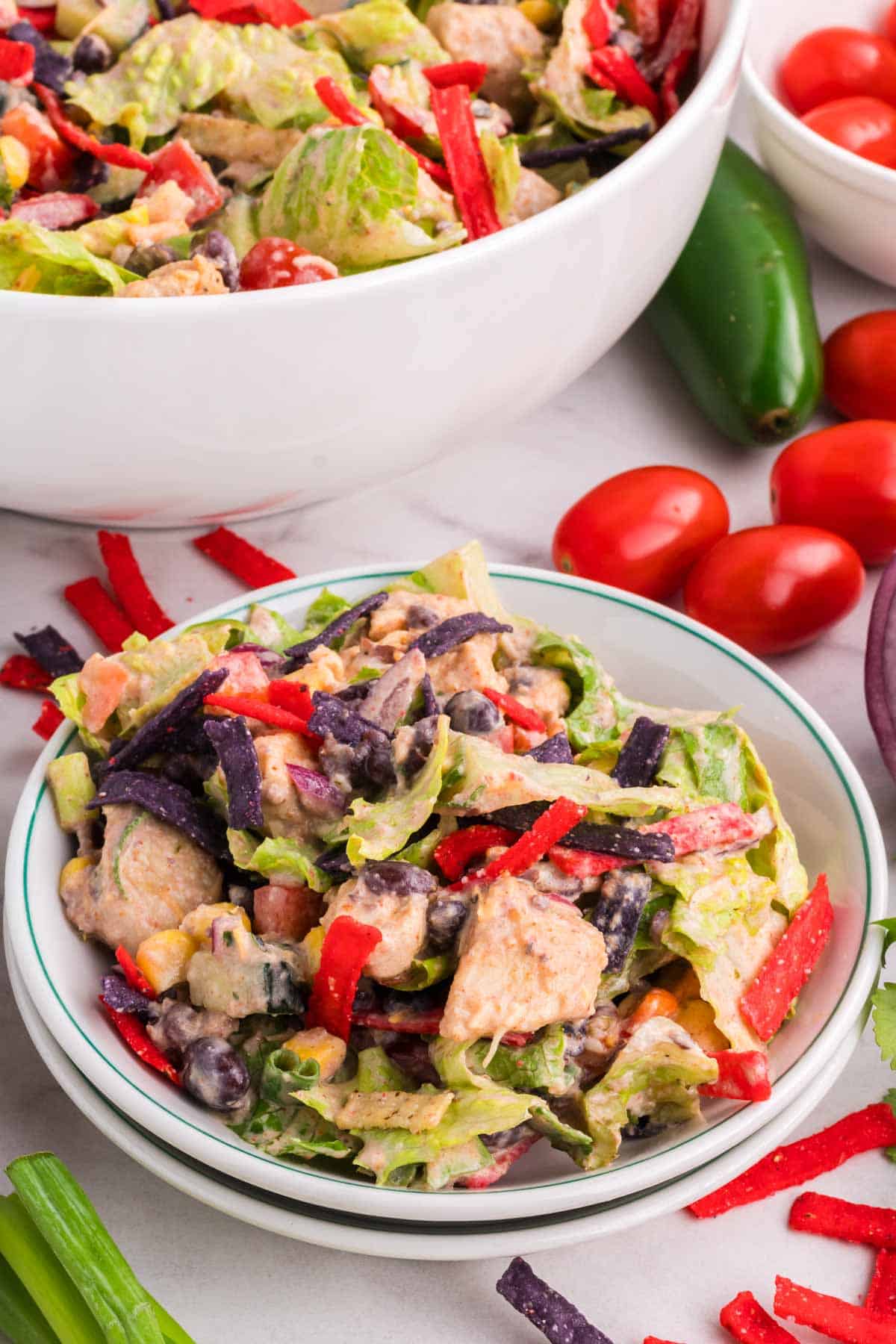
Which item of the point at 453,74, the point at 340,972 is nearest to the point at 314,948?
the point at 340,972

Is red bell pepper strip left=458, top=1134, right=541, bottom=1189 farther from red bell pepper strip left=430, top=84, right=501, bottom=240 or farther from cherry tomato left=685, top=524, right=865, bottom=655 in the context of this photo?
red bell pepper strip left=430, top=84, right=501, bottom=240


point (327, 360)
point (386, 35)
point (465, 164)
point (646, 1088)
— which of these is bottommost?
point (646, 1088)

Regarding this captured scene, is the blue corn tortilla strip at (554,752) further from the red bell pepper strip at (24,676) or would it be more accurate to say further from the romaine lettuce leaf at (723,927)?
the red bell pepper strip at (24,676)

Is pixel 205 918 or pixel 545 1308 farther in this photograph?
pixel 205 918

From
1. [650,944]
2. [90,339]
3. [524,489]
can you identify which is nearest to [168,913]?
[650,944]

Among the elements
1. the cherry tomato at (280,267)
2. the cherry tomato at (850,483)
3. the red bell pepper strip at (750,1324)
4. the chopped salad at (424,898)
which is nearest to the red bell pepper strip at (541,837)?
the chopped salad at (424,898)

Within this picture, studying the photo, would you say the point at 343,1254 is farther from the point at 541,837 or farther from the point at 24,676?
the point at 24,676
